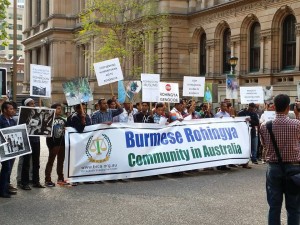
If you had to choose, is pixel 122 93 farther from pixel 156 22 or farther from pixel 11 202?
pixel 156 22

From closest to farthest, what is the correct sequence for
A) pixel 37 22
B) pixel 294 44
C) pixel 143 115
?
1. pixel 143 115
2. pixel 294 44
3. pixel 37 22

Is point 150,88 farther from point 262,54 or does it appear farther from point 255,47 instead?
point 255,47

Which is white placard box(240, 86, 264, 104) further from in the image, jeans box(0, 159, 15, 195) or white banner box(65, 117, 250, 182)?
jeans box(0, 159, 15, 195)

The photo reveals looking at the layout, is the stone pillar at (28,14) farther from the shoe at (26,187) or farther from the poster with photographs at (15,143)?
the poster with photographs at (15,143)

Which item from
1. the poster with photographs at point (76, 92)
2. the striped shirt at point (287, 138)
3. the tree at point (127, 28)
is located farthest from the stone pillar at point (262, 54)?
the striped shirt at point (287, 138)

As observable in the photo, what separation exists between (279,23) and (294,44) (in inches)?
66.3

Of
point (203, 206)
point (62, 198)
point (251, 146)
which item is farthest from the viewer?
point (251, 146)

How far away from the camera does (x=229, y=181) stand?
38.8 feet

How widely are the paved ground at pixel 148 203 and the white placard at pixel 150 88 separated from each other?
411cm

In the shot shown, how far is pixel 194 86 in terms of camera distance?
17.3m

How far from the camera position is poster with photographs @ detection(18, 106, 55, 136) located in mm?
10453

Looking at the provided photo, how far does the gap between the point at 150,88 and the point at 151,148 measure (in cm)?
404

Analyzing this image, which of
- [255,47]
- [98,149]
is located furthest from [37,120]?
[255,47]

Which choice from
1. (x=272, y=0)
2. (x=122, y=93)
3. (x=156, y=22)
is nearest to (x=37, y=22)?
(x=156, y=22)
